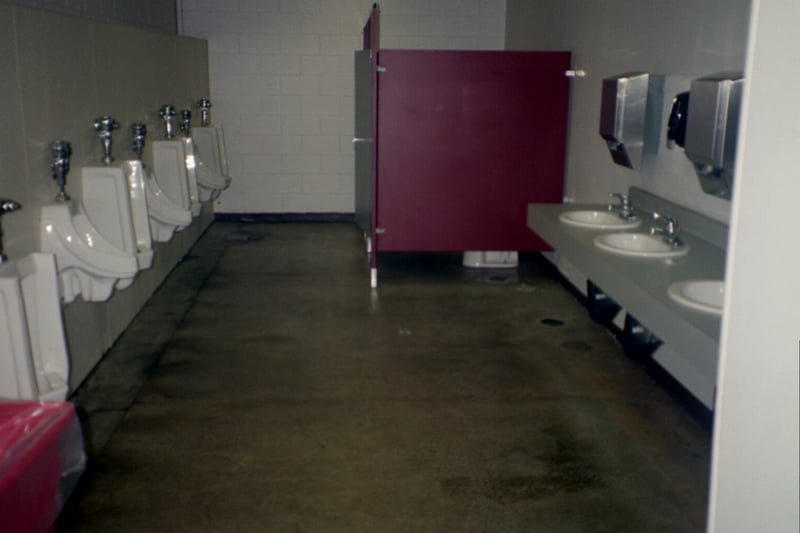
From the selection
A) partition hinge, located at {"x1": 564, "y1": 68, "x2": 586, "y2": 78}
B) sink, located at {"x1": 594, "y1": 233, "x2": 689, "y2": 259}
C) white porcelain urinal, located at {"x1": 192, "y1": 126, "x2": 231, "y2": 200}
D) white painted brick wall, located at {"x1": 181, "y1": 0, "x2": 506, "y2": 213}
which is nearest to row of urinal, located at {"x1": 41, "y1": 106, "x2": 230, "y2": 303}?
white porcelain urinal, located at {"x1": 192, "y1": 126, "x2": 231, "y2": 200}

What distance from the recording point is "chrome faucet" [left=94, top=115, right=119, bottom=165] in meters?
3.09

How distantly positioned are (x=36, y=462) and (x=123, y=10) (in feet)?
11.6

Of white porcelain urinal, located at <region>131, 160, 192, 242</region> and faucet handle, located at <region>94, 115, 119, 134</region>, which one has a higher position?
faucet handle, located at <region>94, 115, 119, 134</region>

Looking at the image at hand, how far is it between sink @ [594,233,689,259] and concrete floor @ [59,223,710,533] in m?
0.65

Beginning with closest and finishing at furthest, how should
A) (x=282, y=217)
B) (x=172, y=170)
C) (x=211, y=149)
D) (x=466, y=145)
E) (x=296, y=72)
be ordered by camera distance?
1. (x=172, y=170)
2. (x=466, y=145)
3. (x=211, y=149)
4. (x=296, y=72)
5. (x=282, y=217)

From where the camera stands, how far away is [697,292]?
2092mm

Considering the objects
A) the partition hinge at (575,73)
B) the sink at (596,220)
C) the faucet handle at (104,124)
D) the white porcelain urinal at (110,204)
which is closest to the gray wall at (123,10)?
the faucet handle at (104,124)

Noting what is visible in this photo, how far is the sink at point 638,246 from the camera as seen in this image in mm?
2453

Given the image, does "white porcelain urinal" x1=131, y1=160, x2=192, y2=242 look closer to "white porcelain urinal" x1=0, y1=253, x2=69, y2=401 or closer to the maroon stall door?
"white porcelain urinal" x1=0, y1=253, x2=69, y2=401

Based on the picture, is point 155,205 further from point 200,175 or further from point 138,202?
point 200,175

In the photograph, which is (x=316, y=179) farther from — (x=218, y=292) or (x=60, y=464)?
(x=60, y=464)

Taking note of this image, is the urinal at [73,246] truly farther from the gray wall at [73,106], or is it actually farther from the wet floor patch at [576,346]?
the wet floor patch at [576,346]

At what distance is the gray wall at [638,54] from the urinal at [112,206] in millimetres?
2117

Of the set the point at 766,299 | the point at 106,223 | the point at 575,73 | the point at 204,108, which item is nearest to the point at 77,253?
the point at 106,223
